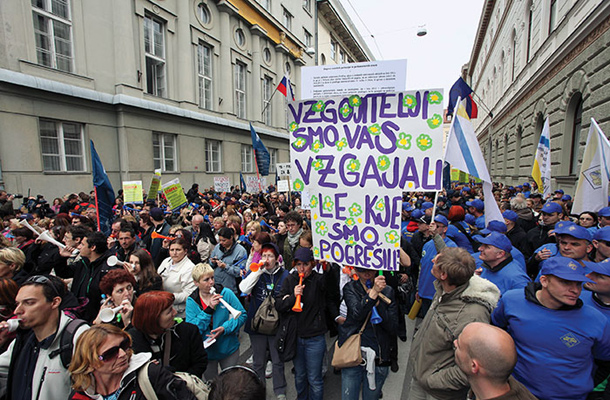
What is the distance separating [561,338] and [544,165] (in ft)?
21.2

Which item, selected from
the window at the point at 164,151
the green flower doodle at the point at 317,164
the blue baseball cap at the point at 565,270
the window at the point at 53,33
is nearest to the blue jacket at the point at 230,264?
the green flower doodle at the point at 317,164

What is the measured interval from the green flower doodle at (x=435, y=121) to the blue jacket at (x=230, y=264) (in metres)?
3.01

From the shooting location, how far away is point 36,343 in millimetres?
2107

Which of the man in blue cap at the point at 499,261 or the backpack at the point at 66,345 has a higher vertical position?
the man in blue cap at the point at 499,261

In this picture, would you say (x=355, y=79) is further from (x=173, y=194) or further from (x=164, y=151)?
(x=164, y=151)

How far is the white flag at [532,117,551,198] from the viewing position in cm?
655

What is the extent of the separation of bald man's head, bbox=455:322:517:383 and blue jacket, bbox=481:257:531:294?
56.4 inches

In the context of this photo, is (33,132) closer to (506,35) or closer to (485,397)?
(485,397)

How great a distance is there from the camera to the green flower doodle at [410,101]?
2.53 meters

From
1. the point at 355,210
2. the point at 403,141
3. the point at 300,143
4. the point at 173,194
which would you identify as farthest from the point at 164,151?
the point at 403,141

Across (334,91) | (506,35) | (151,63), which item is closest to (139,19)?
(151,63)

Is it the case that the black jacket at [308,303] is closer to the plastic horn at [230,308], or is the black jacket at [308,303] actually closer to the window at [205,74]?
the plastic horn at [230,308]

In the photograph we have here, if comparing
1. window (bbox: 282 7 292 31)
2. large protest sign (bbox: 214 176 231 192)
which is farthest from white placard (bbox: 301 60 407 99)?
window (bbox: 282 7 292 31)

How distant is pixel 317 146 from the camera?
9.41ft
